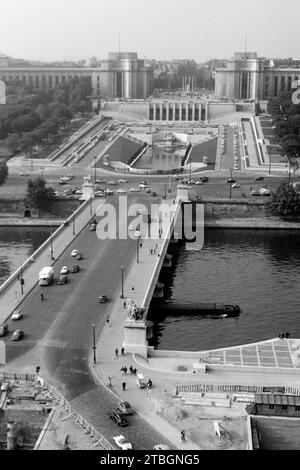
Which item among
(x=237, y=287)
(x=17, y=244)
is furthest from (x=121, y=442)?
(x=17, y=244)

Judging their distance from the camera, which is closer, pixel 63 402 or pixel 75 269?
pixel 63 402

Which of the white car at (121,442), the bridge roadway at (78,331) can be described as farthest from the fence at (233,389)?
the white car at (121,442)

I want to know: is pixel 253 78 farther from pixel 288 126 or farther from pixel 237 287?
pixel 237 287

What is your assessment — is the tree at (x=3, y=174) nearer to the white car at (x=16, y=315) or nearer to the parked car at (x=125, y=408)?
the white car at (x=16, y=315)

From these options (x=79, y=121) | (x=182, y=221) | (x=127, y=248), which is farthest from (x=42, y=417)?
(x=79, y=121)

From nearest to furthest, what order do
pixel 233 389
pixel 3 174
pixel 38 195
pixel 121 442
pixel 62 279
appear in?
pixel 121 442 < pixel 233 389 < pixel 62 279 < pixel 38 195 < pixel 3 174

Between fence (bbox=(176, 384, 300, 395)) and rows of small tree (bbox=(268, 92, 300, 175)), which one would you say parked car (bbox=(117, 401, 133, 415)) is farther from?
rows of small tree (bbox=(268, 92, 300, 175))
